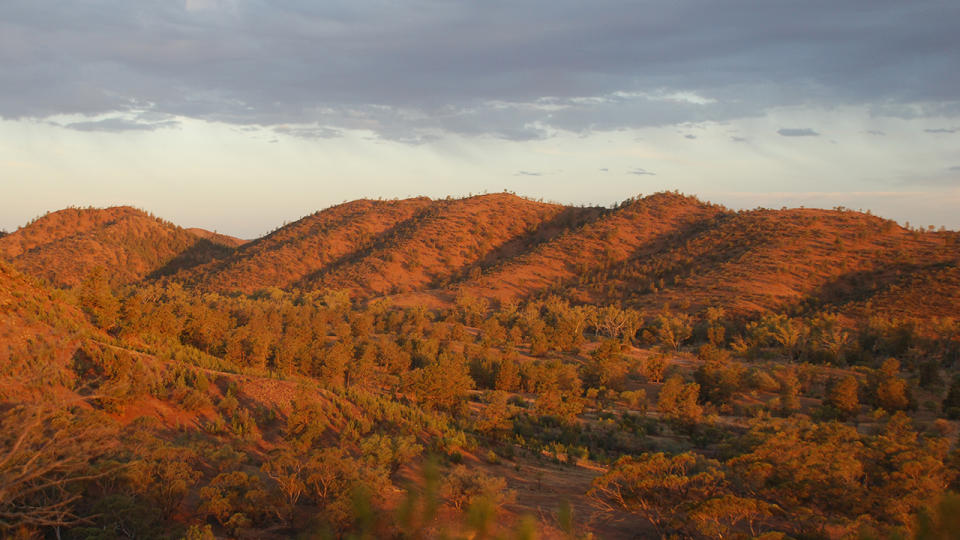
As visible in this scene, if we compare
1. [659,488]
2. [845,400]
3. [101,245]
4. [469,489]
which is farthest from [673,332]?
[101,245]

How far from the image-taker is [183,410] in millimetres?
13250

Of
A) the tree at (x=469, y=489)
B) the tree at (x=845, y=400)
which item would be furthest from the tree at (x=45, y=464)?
the tree at (x=845, y=400)

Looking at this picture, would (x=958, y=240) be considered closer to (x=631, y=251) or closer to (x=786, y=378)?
(x=631, y=251)

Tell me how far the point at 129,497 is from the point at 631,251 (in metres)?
58.7

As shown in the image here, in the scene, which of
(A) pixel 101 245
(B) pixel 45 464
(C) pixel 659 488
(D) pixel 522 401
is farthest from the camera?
(A) pixel 101 245

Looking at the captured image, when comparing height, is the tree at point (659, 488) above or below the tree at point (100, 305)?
below

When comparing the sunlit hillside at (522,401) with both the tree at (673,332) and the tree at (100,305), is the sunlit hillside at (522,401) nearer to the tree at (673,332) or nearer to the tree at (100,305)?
the tree at (100,305)

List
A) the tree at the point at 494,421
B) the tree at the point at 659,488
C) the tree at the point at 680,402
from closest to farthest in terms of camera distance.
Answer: the tree at the point at 659,488 < the tree at the point at 494,421 < the tree at the point at 680,402

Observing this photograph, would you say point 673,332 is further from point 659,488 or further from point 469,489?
point 469,489

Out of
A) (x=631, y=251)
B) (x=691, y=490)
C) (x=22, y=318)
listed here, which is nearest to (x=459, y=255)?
(x=631, y=251)

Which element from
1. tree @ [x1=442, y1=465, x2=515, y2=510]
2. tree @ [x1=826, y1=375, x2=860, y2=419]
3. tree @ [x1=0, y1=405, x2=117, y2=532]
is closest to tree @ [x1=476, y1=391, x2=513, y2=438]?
tree @ [x1=442, y1=465, x2=515, y2=510]

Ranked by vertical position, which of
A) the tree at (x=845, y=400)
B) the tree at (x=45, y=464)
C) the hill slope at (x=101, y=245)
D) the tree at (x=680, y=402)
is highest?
the hill slope at (x=101, y=245)

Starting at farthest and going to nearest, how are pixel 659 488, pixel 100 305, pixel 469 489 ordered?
pixel 100 305
pixel 469 489
pixel 659 488

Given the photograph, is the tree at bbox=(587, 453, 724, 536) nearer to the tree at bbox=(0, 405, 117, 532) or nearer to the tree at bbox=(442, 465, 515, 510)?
the tree at bbox=(442, 465, 515, 510)
